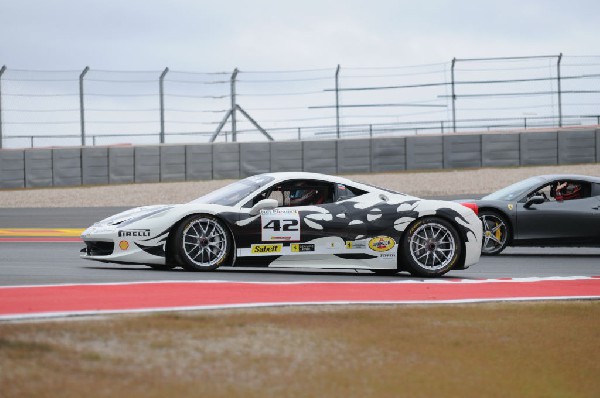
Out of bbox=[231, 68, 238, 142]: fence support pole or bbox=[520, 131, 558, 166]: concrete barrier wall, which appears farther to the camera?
bbox=[231, 68, 238, 142]: fence support pole

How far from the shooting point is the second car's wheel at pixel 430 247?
39.3 ft

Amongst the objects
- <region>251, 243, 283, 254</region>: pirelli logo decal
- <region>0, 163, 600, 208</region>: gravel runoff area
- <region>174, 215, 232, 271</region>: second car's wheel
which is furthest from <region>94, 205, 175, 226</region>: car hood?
<region>0, 163, 600, 208</region>: gravel runoff area

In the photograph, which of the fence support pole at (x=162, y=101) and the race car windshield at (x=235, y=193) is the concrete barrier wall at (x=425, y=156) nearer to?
the fence support pole at (x=162, y=101)

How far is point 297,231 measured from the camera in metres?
11.8

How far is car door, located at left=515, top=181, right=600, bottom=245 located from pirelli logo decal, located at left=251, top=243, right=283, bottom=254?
4.98m

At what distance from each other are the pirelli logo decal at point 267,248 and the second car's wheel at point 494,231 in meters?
4.66

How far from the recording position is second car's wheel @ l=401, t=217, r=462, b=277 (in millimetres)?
11977

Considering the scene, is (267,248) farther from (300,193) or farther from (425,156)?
(425,156)

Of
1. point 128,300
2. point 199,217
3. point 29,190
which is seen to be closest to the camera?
point 128,300

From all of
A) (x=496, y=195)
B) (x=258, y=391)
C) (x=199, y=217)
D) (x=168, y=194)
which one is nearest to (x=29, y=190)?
(x=168, y=194)

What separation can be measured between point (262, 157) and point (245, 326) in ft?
84.2

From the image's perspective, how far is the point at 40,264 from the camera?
1258cm

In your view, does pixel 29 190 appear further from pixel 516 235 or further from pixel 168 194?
pixel 516 235

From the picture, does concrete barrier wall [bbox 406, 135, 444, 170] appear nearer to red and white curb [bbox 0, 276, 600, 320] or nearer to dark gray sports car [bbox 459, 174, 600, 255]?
A: dark gray sports car [bbox 459, 174, 600, 255]
